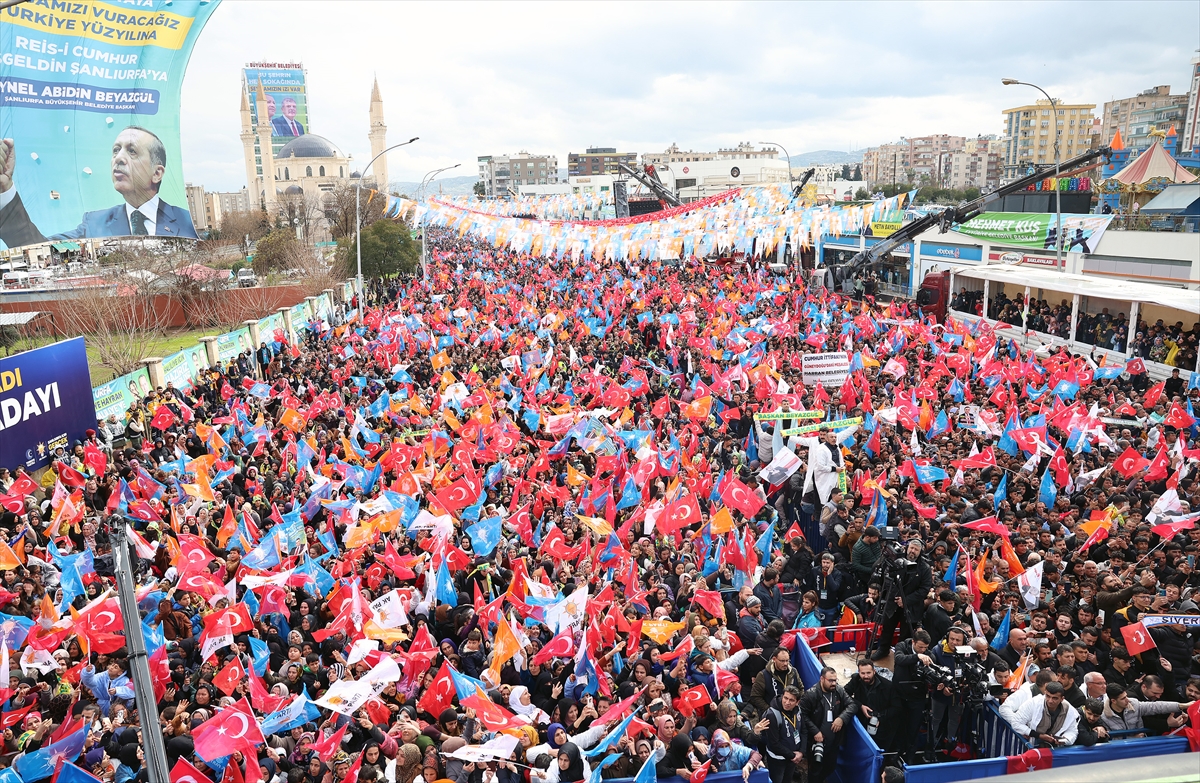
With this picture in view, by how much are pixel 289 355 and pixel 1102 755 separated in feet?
71.6

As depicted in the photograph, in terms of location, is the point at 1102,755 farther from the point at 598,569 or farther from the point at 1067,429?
the point at 1067,429

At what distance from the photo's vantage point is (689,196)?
9975 centimetres

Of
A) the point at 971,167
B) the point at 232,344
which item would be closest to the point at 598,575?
the point at 232,344

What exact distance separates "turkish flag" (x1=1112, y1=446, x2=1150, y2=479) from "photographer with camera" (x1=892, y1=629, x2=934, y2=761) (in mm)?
6762

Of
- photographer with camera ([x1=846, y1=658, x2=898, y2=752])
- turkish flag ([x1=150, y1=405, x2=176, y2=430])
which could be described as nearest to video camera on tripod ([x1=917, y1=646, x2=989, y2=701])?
photographer with camera ([x1=846, y1=658, x2=898, y2=752])

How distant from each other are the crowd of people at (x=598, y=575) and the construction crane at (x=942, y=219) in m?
10.6

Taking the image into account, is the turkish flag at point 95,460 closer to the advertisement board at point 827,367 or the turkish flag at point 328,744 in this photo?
the turkish flag at point 328,744

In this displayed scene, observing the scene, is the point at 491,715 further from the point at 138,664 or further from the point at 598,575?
the point at 598,575

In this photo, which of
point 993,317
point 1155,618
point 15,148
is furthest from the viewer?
point 993,317

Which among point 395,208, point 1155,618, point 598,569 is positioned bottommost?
point 598,569

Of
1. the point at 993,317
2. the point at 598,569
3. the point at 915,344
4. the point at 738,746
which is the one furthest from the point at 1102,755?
the point at 993,317

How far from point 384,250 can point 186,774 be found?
46631mm

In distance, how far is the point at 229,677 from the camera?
706 cm

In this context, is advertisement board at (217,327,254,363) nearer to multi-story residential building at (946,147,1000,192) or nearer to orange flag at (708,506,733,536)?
orange flag at (708,506,733,536)
